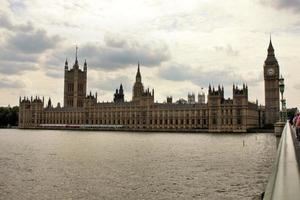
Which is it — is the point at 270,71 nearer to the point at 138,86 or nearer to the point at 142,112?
the point at 142,112

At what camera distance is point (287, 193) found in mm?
2188

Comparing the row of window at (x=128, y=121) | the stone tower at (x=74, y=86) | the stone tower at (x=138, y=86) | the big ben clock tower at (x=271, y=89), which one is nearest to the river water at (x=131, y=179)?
the row of window at (x=128, y=121)

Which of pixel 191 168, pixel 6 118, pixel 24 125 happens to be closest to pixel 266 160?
pixel 191 168

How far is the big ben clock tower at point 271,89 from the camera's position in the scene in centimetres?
13635

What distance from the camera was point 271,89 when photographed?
13762cm

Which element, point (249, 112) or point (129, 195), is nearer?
point (129, 195)

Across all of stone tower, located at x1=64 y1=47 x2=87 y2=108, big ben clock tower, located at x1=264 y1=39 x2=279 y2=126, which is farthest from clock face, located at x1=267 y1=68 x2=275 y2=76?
stone tower, located at x1=64 y1=47 x2=87 y2=108

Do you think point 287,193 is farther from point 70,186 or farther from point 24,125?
point 24,125

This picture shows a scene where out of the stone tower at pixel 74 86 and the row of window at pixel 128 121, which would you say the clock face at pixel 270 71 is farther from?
the stone tower at pixel 74 86

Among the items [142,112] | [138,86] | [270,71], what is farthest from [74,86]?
[270,71]

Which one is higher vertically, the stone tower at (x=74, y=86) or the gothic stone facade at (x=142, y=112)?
the stone tower at (x=74, y=86)

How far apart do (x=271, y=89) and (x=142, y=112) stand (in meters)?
50.4

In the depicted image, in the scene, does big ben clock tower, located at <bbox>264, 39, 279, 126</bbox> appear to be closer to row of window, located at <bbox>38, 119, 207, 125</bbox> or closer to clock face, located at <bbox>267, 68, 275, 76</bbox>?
clock face, located at <bbox>267, 68, 275, 76</bbox>

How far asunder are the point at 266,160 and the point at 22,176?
858 inches
